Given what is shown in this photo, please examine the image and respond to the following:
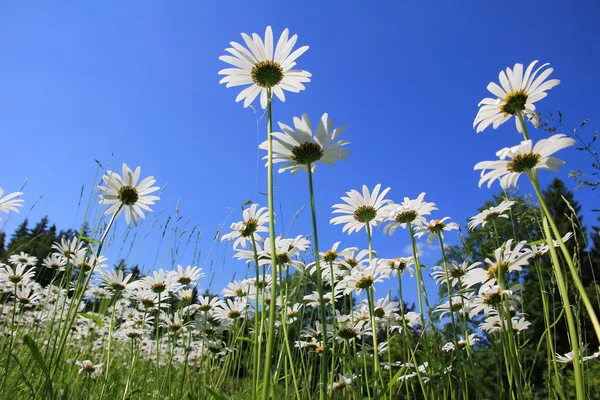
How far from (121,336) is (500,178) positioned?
3.50 metres

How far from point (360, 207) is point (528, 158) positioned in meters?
1.04

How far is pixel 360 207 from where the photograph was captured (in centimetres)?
231

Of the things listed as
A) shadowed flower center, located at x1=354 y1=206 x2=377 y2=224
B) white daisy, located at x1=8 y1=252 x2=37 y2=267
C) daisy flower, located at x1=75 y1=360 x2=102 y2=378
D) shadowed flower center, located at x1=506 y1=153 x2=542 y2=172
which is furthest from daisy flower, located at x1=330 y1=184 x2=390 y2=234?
white daisy, located at x1=8 y1=252 x2=37 y2=267

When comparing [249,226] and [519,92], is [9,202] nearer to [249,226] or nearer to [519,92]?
[249,226]

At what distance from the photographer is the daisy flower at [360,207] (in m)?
2.28

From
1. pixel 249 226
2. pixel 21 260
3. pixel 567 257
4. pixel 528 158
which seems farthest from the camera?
pixel 21 260

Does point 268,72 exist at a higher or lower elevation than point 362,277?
higher

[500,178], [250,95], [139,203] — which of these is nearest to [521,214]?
[500,178]

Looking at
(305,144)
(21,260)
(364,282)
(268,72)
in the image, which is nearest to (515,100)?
(305,144)

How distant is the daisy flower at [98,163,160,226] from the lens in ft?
6.22

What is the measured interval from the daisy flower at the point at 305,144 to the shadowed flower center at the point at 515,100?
0.73 meters

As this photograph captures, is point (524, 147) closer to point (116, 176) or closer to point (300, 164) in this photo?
point (300, 164)

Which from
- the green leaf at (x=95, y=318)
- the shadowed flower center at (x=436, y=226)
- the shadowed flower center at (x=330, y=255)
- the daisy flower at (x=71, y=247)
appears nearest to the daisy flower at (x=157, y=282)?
the daisy flower at (x=71, y=247)

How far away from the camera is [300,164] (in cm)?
155
